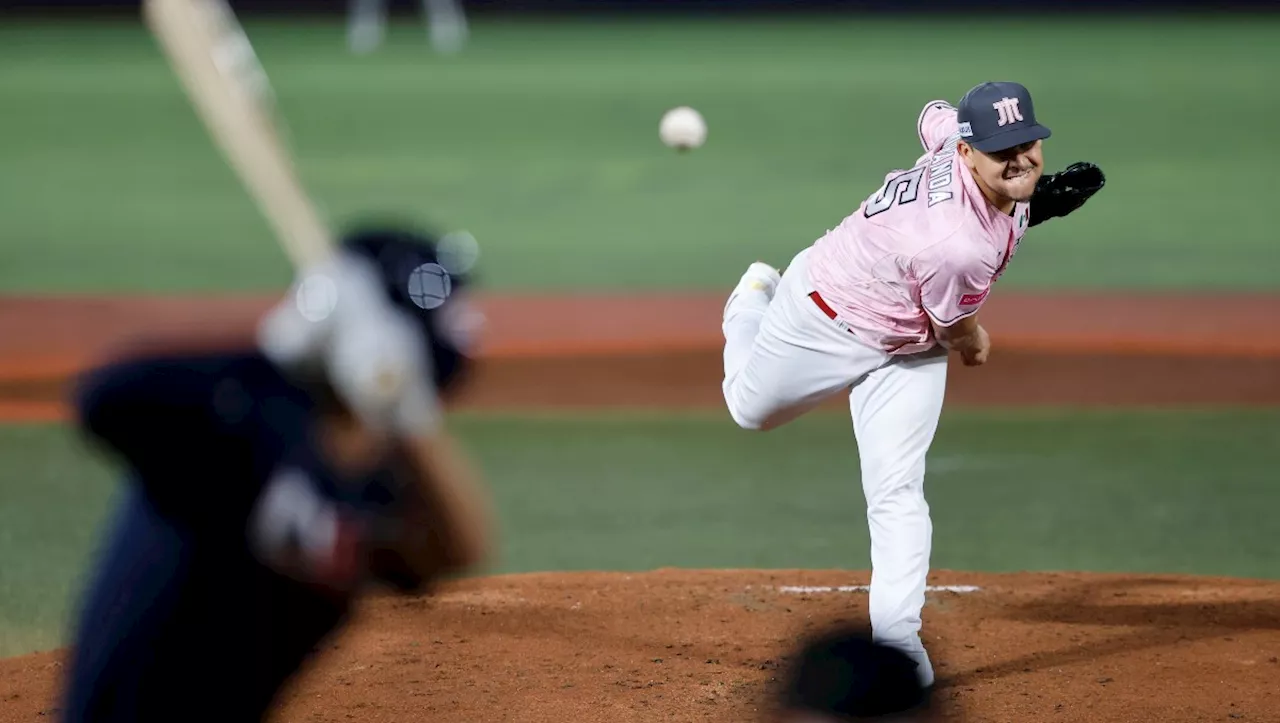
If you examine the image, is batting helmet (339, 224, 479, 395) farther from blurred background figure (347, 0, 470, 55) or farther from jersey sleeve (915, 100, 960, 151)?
blurred background figure (347, 0, 470, 55)

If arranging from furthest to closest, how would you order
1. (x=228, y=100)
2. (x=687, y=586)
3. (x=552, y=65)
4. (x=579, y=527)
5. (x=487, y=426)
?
(x=552, y=65) → (x=487, y=426) → (x=579, y=527) → (x=687, y=586) → (x=228, y=100)

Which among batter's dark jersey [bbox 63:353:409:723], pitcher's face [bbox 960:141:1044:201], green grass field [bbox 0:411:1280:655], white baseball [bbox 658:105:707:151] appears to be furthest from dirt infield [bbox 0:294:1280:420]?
batter's dark jersey [bbox 63:353:409:723]

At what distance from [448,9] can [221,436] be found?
30.2 meters

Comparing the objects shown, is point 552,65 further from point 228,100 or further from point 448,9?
point 228,100

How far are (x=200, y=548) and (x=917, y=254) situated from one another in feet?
8.89

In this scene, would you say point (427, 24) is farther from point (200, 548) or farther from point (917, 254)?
point (200, 548)

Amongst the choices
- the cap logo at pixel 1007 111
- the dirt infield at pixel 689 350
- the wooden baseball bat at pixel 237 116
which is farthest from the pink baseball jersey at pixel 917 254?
the dirt infield at pixel 689 350

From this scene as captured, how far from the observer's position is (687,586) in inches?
265

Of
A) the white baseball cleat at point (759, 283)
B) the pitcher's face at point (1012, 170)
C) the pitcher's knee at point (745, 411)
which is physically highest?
the pitcher's face at point (1012, 170)

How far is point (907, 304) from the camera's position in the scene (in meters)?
5.21

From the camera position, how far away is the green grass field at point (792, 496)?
7324 millimetres

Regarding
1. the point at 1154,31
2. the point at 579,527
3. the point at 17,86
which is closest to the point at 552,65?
the point at 17,86

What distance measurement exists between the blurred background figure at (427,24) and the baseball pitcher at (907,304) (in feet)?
77.0

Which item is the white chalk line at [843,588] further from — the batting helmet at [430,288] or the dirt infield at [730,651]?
the batting helmet at [430,288]
